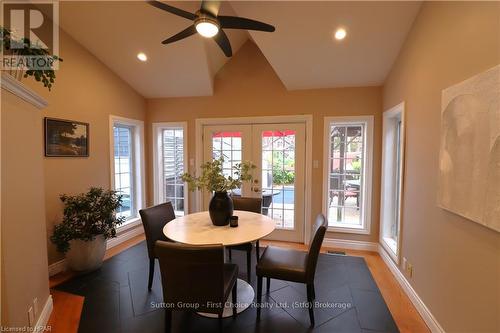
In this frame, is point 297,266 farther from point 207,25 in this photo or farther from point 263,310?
point 207,25

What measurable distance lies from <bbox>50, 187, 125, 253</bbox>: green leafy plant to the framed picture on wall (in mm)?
544

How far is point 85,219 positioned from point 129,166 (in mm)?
1568

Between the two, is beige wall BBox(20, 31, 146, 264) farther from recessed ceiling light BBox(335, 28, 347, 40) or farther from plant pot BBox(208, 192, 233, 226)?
recessed ceiling light BBox(335, 28, 347, 40)

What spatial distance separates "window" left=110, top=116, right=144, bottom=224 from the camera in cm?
393

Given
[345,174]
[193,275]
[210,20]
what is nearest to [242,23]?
[210,20]

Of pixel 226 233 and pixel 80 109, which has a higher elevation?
pixel 80 109

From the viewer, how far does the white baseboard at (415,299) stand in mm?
1925

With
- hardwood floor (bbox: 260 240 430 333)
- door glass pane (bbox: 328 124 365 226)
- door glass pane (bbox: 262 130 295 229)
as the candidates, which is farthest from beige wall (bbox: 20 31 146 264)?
hardwood floor (bbox: 260 240 430 333)

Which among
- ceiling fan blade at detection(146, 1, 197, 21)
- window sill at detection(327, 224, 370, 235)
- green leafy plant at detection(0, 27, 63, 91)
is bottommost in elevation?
window sill at detection(327, 224, 370, 235)

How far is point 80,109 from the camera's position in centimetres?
315

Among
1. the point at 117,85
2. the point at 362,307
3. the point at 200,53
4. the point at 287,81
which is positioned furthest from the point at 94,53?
the point at 362,307

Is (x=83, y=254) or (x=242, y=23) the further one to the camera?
(x=83, y=254)

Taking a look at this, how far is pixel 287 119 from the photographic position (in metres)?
3.71

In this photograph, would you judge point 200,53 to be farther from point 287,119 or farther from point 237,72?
point 287,119
